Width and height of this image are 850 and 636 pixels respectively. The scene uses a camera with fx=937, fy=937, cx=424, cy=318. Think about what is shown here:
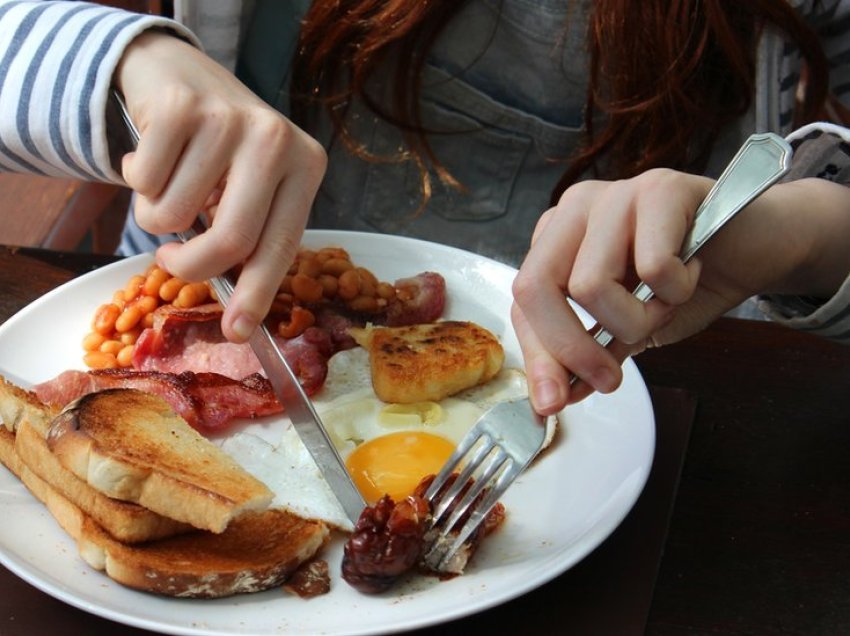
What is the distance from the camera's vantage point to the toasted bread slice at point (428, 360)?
3.72 ft

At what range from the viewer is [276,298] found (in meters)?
1.25

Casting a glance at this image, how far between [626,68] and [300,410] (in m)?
0.76

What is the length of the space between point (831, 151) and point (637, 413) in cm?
48

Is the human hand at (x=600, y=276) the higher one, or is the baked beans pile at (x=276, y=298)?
the human hand at (x=600, y=276)

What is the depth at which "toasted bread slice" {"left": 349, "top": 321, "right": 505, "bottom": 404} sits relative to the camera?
1.13m

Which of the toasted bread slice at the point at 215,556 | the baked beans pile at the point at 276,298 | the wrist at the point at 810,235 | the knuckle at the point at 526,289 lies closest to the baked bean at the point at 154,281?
the baked beans pile at the point at 276,298

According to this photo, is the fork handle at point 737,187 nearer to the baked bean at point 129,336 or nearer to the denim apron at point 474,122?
the baked bean at point 129,336

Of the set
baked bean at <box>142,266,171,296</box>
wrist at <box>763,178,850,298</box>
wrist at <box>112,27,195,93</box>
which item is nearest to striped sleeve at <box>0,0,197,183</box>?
wrist at <box>112,27,195,93</box>

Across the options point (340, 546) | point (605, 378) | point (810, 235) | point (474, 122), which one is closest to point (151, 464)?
point (340, 546)

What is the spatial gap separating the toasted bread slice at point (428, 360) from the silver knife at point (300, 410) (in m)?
0.15

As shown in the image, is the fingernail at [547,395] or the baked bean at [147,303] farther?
the baked bean at [147,303]

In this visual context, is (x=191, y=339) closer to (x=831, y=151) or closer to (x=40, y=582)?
(x=40, y=582)

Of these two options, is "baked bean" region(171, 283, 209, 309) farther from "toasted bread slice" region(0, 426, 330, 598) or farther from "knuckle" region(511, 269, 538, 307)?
"knuckle" region(511, 269, 538, 307)

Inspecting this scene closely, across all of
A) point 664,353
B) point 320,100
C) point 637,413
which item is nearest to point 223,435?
point 637,413
